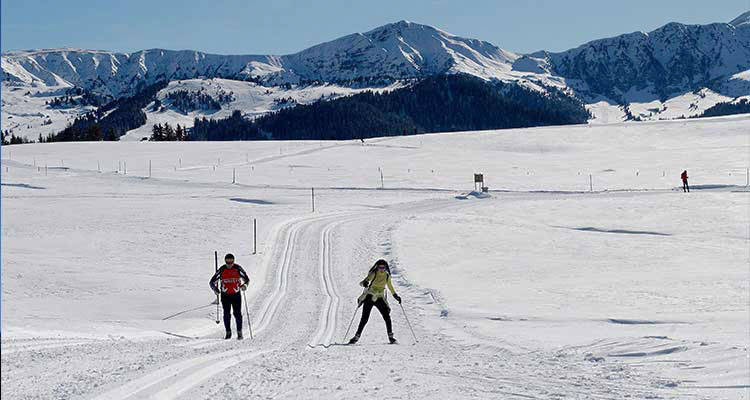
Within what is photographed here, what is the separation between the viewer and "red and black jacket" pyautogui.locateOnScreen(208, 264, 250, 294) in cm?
1505

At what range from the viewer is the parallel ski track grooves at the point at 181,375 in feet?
29.4

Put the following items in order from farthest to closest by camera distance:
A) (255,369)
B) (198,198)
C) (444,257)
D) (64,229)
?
(198,198) < (64,229) < (444,257) < (255,369)

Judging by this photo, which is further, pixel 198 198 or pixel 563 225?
pixel 198 198

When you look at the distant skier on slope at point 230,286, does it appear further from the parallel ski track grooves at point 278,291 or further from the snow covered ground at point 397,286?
the parallel ski track grooves at point 278,291

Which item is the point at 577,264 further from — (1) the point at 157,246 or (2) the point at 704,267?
(1) the point at 157,246

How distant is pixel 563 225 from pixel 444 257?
484 inches

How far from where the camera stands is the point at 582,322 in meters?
16.7

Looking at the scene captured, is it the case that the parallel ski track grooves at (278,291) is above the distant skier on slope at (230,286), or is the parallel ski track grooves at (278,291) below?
below

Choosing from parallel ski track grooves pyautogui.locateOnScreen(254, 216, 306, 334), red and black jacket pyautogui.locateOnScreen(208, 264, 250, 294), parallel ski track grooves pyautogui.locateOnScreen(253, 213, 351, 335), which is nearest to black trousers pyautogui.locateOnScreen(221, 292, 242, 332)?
red and black jacket pyautogui.locateOnScreen(208, 264, 250, 294)

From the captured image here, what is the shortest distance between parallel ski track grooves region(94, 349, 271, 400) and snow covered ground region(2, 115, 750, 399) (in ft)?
0.18

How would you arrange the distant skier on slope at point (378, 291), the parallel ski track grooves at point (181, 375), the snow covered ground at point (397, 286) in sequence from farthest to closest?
1. the distant skier on slope at point (378, 291)
2. the snow covered ground at point (397, 286)
3. the parallel ski track grooves at point (181, 375)

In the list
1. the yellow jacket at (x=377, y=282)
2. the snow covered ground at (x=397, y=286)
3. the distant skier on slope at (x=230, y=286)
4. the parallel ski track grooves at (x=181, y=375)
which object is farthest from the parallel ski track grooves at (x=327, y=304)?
the parallel ski track grooves at (x=181, y=375)

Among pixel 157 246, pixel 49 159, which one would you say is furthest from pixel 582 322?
pixel 49 159

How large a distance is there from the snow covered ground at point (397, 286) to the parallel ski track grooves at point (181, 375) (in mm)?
56
